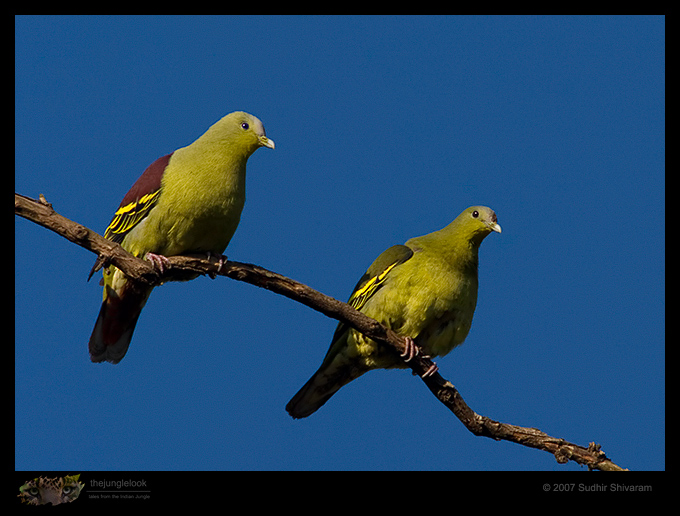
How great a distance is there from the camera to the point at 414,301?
7508mm

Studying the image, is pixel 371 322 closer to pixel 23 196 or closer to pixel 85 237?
pixel 85 237

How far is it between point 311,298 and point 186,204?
159cm

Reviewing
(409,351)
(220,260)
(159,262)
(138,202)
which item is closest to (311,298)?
(220,260)

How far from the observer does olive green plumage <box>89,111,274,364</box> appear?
7.29 meters

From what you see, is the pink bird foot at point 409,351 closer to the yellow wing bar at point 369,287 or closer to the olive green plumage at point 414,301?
the olive green plumage at point 414,301

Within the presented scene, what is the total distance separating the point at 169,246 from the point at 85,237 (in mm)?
1051

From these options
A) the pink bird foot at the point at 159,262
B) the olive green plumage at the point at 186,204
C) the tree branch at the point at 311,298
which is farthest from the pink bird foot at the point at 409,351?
the pink bird foot at the point at 159,262

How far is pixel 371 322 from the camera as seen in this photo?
691 cm

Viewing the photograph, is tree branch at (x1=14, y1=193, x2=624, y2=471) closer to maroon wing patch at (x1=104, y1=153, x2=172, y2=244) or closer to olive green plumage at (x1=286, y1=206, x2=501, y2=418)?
olive green plumage at (x1=286, y1=206, x2=501, y2=418)

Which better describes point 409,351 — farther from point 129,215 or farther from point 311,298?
point 129,215

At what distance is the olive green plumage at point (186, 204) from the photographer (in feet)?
23.9
